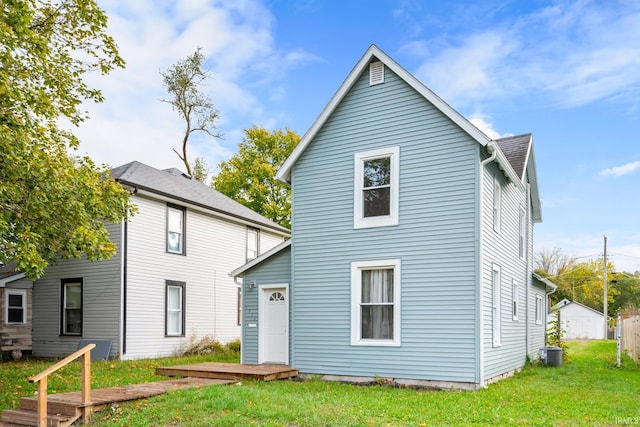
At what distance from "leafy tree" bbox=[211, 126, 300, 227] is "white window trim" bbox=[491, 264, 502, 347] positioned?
941 inches

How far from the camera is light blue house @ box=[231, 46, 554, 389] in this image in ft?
38.6

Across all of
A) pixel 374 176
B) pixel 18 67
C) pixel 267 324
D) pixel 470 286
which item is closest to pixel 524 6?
pixel 374 176

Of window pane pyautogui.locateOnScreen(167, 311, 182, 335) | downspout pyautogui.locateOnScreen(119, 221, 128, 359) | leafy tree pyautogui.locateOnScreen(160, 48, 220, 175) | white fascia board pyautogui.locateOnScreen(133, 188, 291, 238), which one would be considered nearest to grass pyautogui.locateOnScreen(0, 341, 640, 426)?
downspout pyautogui.locateOnScreen(119, 221, 128, 359)

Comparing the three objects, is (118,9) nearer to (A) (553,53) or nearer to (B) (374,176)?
(B) (374,176)

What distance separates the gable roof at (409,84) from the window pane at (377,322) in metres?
4.18

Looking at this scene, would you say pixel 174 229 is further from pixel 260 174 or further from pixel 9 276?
pixel 260 174

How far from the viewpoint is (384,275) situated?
42.1ft

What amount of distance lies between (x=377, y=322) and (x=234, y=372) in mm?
3474

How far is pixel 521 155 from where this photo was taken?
53.9 ft

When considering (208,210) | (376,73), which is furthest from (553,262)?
(376,73)

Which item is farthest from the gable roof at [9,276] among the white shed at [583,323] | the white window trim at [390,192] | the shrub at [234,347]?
the white shed at [583,323]

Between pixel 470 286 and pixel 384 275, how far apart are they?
2099 mm

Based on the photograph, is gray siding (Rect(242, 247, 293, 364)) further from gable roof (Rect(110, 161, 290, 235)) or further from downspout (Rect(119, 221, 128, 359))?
gable roof (Rect(110, 161, 290, 235))

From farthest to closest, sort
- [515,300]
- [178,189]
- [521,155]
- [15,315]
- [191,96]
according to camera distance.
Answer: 1. [191,96]
2. [178,189]
3. [15,315]
4. [521,155]
5. [515,300]
